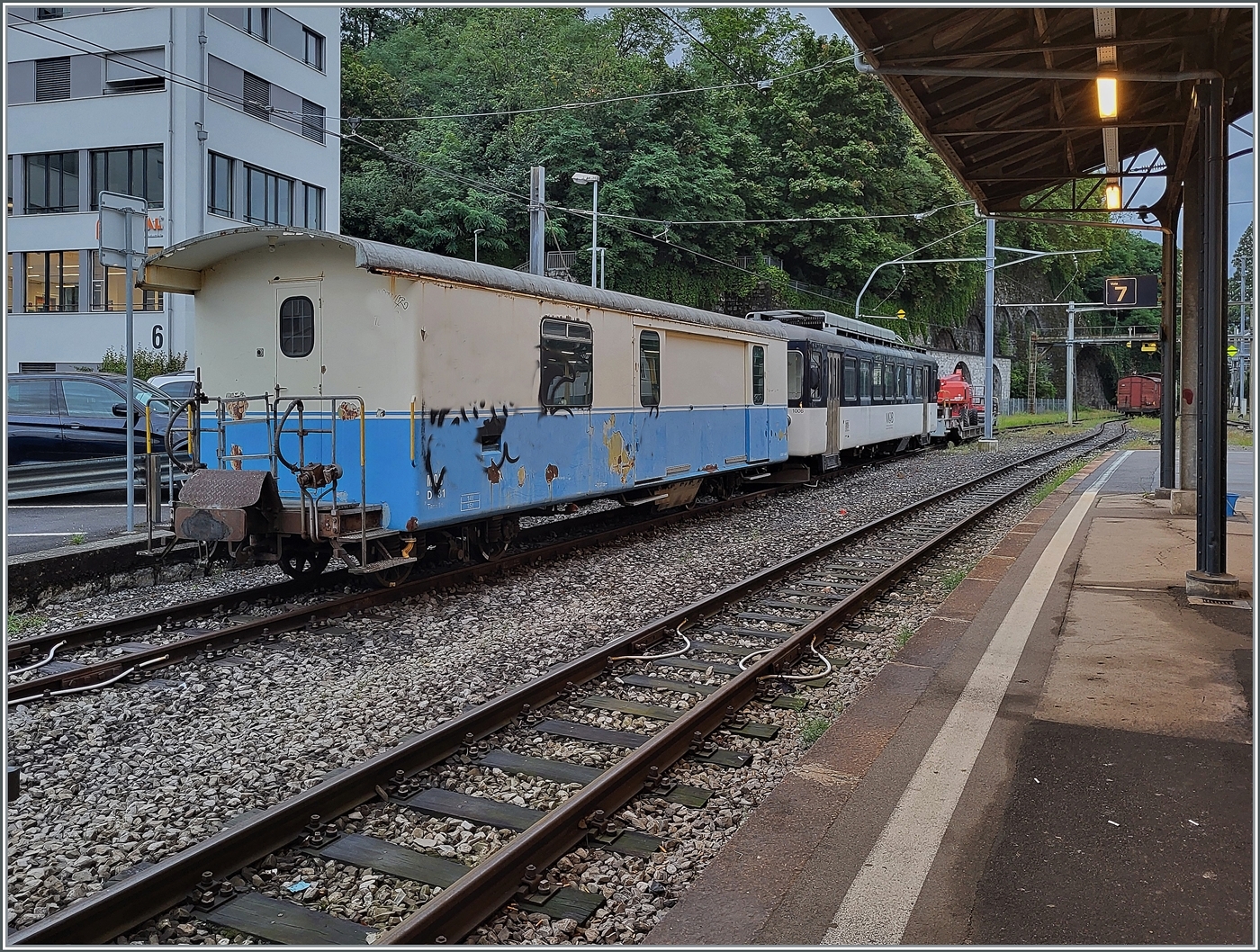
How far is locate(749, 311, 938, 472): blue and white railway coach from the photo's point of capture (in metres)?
19.8

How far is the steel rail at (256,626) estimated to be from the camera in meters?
6.71

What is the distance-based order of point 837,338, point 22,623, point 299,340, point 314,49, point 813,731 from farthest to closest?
point 314,49, point 837,338, point 299,340, point 22,623, point 813,731

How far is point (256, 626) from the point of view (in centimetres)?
813

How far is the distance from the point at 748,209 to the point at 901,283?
12.3 metres

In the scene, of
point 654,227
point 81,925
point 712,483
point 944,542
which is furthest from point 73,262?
point 81,925

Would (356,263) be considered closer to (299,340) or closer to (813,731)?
(299,340)

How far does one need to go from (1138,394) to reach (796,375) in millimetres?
66134

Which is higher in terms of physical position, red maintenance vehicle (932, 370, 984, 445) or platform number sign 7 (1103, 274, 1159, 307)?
platform number sign 7 (1103, 274, 1159, 307)

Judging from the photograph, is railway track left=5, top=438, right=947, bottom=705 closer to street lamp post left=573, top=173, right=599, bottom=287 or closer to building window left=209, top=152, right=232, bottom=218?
street lamp post left=573, top=173, right=599, bottom=287

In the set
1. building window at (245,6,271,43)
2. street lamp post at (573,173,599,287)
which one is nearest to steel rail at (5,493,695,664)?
street lamp post at (573,173,599,287)

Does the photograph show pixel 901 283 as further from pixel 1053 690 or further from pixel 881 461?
pixel 1053 690

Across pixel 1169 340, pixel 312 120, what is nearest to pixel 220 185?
pixel 312 120

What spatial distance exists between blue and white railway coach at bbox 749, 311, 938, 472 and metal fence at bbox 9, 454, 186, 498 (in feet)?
37.0

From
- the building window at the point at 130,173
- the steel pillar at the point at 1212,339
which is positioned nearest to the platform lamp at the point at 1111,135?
the steel pillar at the point at 1212,339
